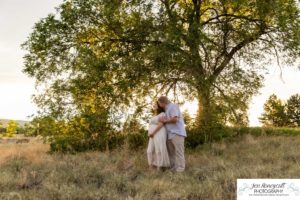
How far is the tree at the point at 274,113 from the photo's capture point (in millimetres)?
59088

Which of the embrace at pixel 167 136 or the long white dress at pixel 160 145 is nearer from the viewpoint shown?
the embrace at pixel 167 136

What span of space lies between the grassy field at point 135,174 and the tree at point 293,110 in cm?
4049

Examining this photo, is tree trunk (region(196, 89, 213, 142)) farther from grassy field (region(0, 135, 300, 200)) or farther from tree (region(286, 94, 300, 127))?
tree (region(286, 94, 300, 127))

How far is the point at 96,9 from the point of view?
19.5 metres

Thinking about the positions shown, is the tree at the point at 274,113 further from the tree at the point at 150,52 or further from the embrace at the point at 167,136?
the embrace at the point at 167,136

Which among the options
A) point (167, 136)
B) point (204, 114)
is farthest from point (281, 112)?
point (167, 136)

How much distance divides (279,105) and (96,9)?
46.9 meters

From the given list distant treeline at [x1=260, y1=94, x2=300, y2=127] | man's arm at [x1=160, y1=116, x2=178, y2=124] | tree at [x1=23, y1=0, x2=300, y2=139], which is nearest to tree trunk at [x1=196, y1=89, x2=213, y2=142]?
tree at [x1=23, y1=0, x2=300, y2=139]

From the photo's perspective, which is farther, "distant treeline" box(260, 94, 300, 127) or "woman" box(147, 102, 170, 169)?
"distant treeline" box(260, 94, 300, 127)

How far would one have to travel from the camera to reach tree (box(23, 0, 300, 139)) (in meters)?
17.9

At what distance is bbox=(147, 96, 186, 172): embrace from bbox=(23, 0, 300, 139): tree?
4.13 m

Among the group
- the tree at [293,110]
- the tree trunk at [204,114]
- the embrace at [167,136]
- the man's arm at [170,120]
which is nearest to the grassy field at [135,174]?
the embrace at [167,136]

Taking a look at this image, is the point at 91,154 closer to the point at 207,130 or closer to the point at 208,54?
the point at 207,130

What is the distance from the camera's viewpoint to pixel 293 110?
193 ft
